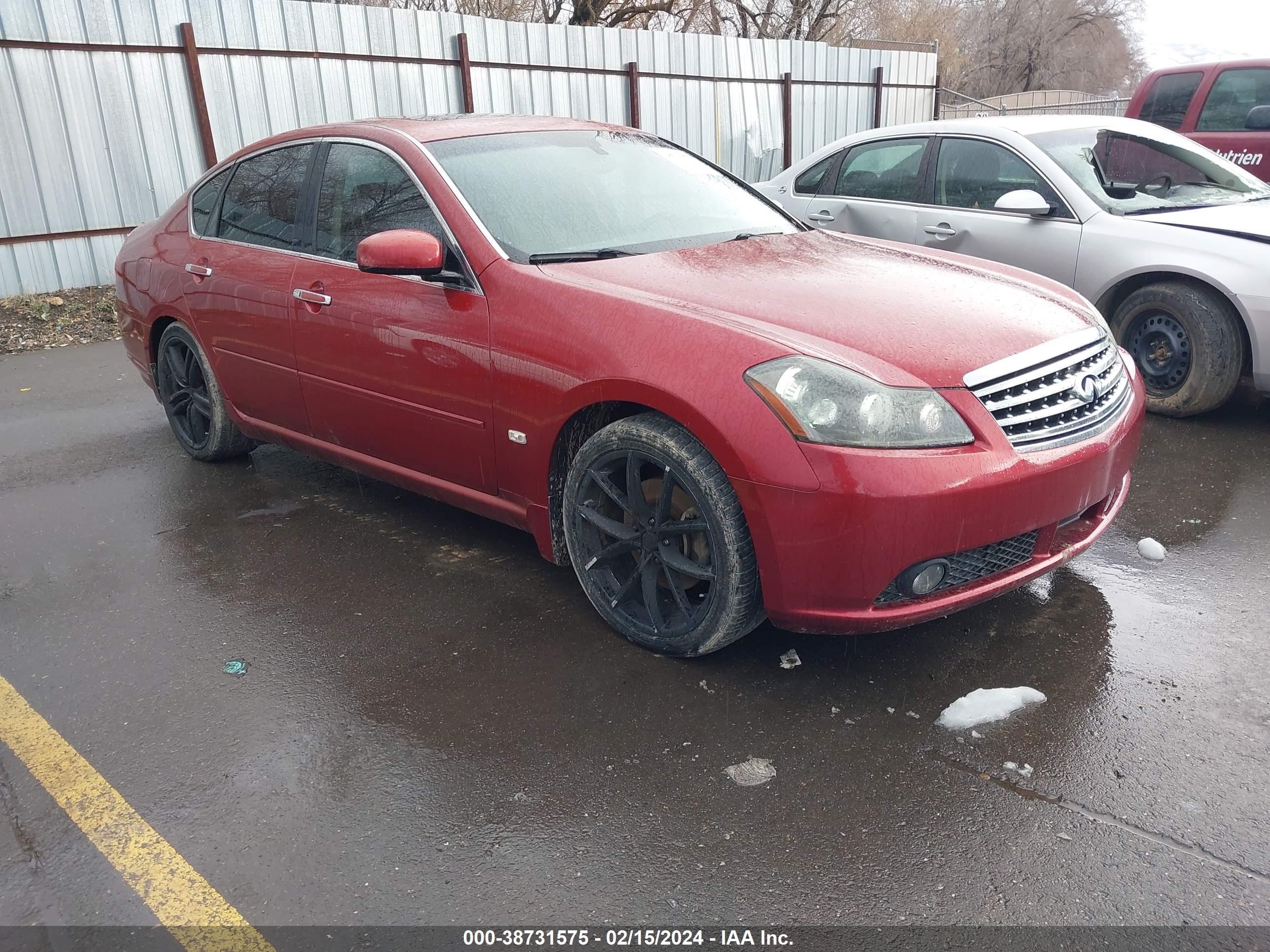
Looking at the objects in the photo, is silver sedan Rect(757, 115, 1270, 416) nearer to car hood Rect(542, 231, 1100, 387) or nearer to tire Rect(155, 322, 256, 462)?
car hood Rect(542, 231, 1100, 387)

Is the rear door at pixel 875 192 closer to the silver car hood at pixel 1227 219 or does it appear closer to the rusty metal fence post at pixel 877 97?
the silver car hood at pixel 1227 219

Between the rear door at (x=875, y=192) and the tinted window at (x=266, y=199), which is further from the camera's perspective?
the rear door at (x=875, y=192)

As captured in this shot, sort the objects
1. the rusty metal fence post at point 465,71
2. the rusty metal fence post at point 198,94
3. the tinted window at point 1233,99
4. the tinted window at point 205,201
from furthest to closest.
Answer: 1. the rusty metal fence post at point 465,71
2. the rusty metal fence post at point 198,94
3. the tinted window at point 1233,99
4. the tinted window at point 205,201

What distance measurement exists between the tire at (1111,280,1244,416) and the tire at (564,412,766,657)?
3.51m

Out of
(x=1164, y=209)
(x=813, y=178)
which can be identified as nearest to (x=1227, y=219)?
(x=1164, y=209)

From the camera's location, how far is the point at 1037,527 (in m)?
2.90

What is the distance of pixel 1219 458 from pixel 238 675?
14.6ft

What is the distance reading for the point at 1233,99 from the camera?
8.19 meters

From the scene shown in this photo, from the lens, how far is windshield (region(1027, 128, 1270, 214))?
5.70 meters

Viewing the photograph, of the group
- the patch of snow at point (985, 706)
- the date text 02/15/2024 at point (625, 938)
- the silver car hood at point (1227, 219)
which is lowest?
the patch of snow at point (985, 706)

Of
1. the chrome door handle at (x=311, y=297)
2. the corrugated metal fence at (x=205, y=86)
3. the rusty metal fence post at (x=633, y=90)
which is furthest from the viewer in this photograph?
the rusty metal fence post at (x=633, y=90)

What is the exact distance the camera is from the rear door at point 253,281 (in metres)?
4.26

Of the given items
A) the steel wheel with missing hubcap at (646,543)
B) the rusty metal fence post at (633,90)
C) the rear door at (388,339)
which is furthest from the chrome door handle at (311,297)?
the rusty metal fence post at (633,90)

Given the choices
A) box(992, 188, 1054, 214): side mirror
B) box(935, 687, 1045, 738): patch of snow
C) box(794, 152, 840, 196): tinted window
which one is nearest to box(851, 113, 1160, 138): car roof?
box(794, 152, 840, 196): tinted window
